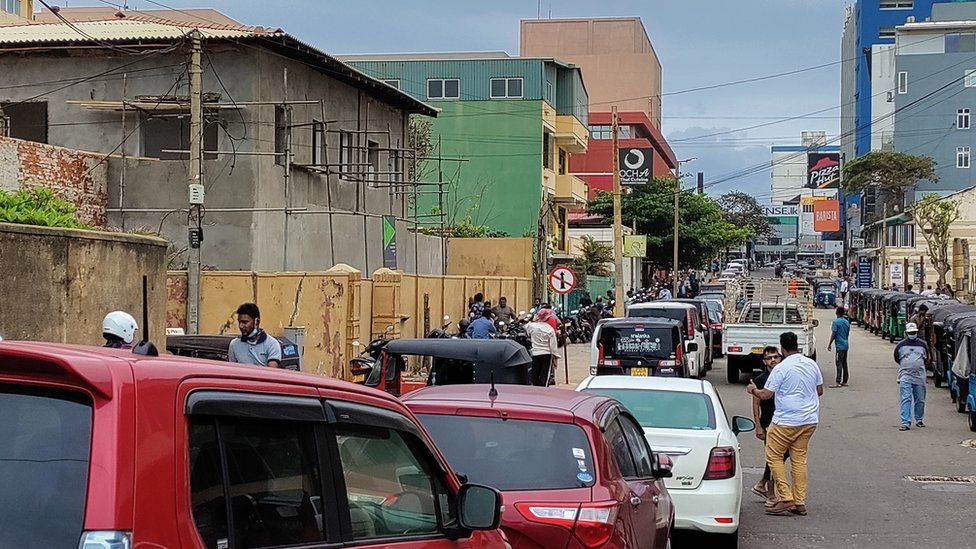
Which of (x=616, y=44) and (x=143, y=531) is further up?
(x=616, y=44)

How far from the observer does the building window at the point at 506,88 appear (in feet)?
175

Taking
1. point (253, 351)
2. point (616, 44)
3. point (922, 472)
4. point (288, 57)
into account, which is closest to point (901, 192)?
point (616, 44)

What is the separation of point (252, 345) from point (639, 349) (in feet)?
45.0

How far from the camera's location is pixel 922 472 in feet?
53.4

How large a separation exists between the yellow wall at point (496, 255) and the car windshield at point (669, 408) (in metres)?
34.1

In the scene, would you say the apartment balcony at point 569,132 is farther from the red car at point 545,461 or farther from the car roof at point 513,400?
the red car at point 545,461

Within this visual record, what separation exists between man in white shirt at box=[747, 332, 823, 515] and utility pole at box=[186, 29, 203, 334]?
1132 cm

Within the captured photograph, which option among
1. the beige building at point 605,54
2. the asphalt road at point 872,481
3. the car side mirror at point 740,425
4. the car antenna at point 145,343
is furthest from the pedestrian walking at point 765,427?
the beige building at point 605,54

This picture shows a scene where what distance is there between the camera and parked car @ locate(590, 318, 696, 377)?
24.3 meters

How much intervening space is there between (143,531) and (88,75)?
26.5 m

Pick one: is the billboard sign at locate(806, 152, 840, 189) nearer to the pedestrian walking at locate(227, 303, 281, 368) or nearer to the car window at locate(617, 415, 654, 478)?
the pedestrian walking at locate(227, 303, 281, 368)

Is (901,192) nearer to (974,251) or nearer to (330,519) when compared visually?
(974,251)

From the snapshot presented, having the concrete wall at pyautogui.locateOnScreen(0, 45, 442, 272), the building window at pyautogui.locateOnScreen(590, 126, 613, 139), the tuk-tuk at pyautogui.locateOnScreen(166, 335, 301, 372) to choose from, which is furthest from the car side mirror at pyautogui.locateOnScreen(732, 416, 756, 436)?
the building window at pyautogui.locateOnScreen(590, 126, 613, 139)

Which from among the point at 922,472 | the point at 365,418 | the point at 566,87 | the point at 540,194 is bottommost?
the point at 922,472
